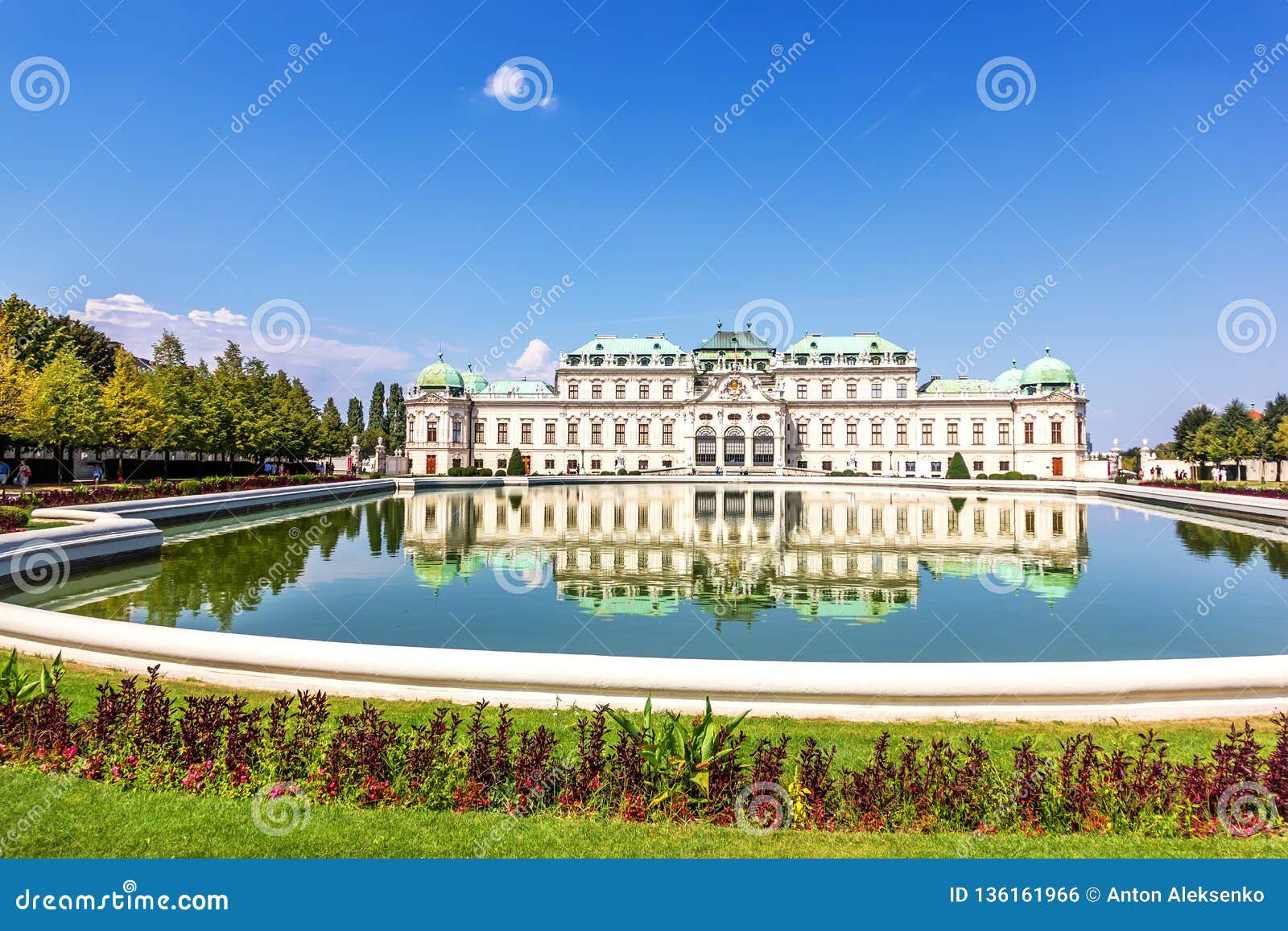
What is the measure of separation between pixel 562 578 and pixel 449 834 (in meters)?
12.4

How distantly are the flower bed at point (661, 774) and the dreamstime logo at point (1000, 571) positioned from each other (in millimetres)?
10477

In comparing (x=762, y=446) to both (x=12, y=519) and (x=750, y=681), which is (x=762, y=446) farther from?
(x=750, y=681)

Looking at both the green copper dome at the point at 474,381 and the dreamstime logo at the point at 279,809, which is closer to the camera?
the dreamstime logo at the point at 279,809

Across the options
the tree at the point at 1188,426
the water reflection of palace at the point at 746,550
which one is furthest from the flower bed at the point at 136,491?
the tree at the point at 1188,426

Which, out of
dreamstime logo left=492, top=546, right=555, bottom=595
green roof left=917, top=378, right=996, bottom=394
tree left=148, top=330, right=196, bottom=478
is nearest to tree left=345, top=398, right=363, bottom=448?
tree left=148, top=330, right=196, bottom=478

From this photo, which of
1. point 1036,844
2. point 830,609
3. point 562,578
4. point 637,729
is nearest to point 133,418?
point 562,578

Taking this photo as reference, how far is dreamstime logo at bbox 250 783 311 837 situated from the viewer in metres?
5.18

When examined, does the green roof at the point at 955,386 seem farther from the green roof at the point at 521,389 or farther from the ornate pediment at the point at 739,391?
the green roof at the point at 521,389

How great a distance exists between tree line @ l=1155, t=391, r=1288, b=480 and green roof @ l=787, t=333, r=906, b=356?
31746 millimetres

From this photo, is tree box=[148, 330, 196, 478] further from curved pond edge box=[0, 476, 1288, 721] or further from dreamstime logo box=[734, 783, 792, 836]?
dreamstime logo box=[734, 783, 792, 836]

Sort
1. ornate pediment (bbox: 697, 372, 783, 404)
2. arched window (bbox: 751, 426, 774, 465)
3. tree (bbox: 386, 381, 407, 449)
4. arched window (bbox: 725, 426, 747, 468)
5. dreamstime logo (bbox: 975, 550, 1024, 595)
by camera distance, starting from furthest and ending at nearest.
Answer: tree (bbox: 386, 381, 407, 449) → arched window (bbox: 725, 426, 747, 468) → arched window (bbox: 751, 426, 774, 465) → ornate pediment (bbox: 697, 372, 783, 404) → dreamstime logo (bbox: 975, 550, 1024, 595)

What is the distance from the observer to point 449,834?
16.8 ft

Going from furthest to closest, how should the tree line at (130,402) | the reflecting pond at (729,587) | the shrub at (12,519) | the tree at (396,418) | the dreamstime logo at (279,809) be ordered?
the tree at (396,418), the tree line at (130,402), the shrub at (12,519), the reflecting pond at (729,587), the dreamstime logo at (279,809)

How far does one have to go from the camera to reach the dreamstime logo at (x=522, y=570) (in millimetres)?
16547
